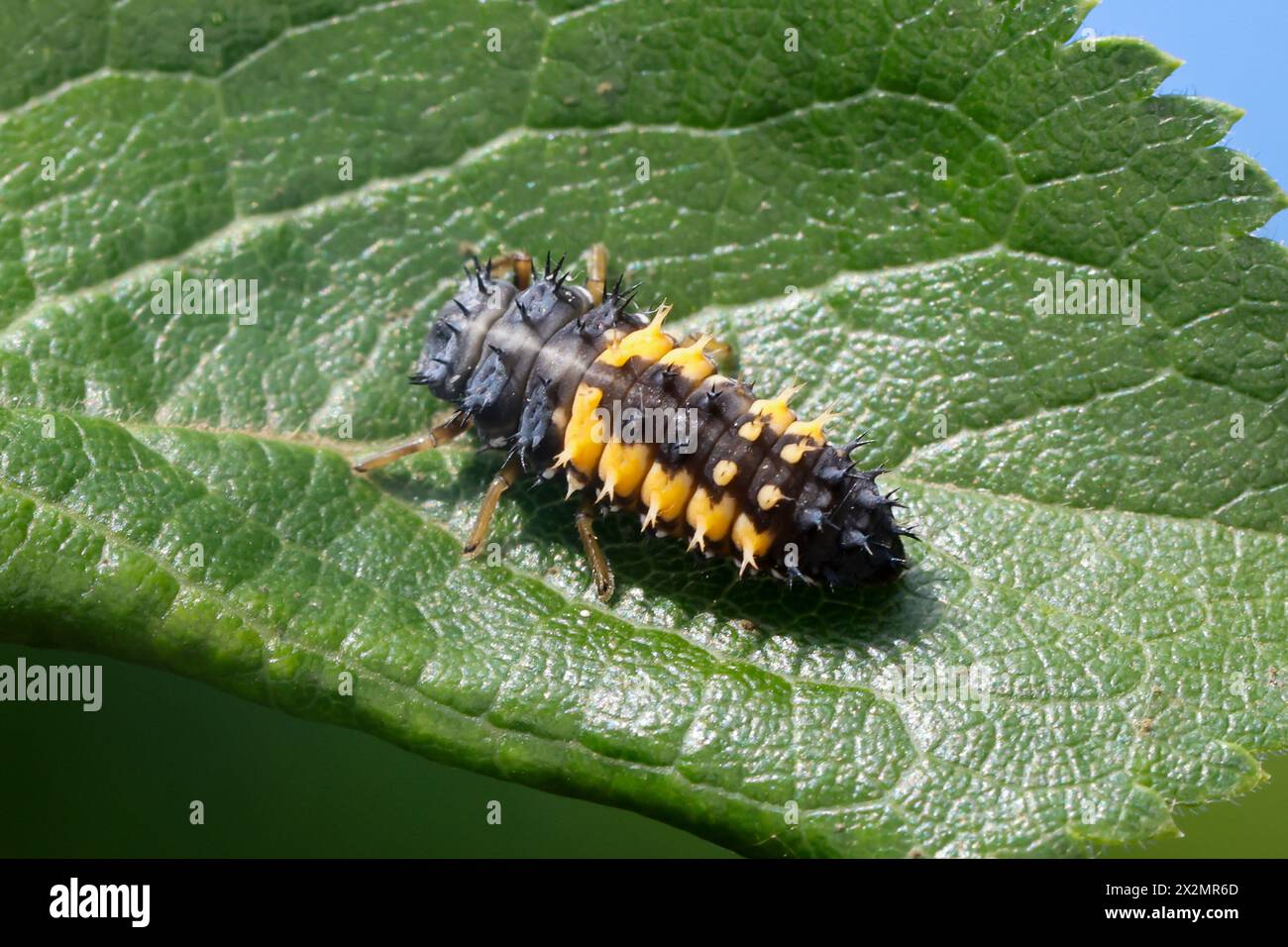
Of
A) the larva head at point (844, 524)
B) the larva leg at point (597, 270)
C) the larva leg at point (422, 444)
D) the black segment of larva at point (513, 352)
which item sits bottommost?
the larva head at point (844, 524)

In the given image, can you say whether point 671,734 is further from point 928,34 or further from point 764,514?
point 928,34

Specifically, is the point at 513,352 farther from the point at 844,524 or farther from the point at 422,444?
the point at 844,524

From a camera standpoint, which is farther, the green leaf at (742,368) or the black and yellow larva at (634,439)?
the black and yellow larva at (634,439)

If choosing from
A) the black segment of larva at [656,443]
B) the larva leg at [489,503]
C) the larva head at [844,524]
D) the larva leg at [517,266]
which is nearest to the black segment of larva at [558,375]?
the black segment of larva at [656,443]

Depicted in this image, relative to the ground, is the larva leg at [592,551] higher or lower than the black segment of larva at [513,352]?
lower

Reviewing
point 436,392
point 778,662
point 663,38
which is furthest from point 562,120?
point 778,662

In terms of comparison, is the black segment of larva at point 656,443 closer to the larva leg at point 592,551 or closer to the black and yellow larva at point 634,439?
the black and yellow larva at point 634,439
